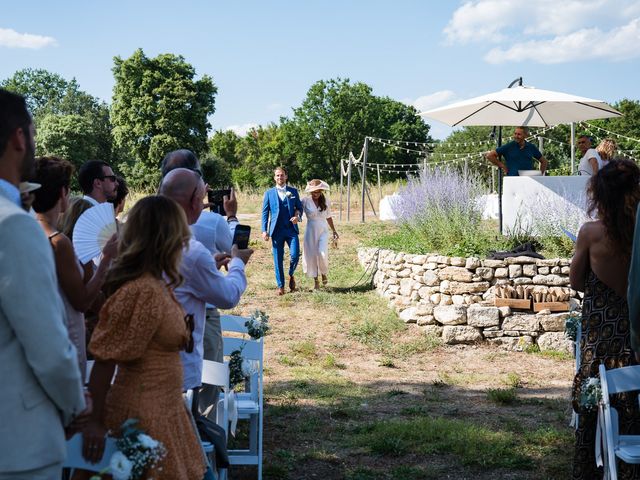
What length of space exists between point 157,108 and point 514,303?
45314 millimetres

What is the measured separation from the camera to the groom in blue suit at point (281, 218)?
12.1 meters

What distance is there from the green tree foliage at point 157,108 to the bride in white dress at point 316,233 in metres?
38.8

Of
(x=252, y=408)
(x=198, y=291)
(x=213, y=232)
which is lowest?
(x=252, y=408)

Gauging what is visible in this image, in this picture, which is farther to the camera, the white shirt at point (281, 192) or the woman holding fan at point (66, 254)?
the white shirt at point (281, 192)

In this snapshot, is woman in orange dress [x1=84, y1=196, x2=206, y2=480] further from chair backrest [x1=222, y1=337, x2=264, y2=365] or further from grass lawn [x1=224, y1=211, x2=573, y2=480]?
grass lawn [x1=224, y1=211, x2=573, y2=480]

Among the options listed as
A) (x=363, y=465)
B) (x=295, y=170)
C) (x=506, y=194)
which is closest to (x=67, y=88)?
(x=295, y=170)

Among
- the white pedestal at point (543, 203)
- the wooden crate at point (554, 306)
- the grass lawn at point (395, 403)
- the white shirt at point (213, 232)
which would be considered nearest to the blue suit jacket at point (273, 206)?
the grass lawn at point (395, 403)

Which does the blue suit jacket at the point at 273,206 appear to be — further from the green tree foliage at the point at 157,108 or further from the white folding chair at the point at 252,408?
the green tree foliage at the point at 157,108

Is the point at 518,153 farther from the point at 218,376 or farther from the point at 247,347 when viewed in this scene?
the point at 218,376

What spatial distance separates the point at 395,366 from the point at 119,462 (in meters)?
6.12

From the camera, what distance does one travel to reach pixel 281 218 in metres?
12.2

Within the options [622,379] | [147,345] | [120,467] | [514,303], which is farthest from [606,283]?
[514,303]

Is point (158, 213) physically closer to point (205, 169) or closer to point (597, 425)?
point (597, 425)

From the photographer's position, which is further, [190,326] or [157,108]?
[157,108]
